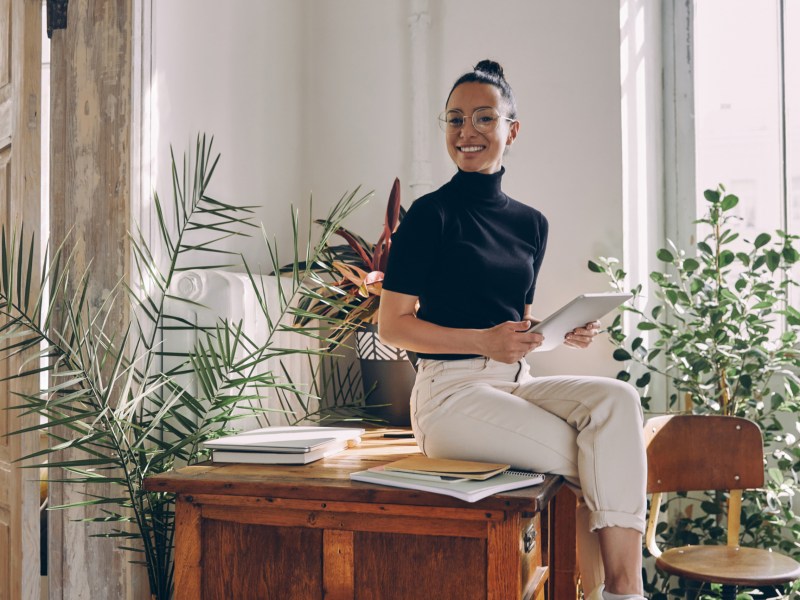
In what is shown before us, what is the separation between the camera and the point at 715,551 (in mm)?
2359

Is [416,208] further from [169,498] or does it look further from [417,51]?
[417,51]

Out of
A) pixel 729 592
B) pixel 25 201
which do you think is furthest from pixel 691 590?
pixel 25 201

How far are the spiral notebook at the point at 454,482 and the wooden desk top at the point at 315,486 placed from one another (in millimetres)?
12

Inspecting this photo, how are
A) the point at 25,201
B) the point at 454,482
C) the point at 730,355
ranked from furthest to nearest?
the point at 730,355, the point at 25,201, the point at 454,482

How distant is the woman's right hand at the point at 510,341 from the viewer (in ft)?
5.42

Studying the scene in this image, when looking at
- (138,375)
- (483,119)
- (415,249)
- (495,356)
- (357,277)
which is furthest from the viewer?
(357,277)

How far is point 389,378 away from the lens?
8.57 feet

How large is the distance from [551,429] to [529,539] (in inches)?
8.7

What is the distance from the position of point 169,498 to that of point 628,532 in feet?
3.74

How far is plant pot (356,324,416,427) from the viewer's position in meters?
2.61

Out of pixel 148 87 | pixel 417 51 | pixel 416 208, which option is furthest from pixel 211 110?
pixel 416 208

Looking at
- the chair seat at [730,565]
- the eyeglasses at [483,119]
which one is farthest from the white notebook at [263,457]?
the chair seat at [730,565]

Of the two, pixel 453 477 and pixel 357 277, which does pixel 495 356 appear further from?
pixel 357 277

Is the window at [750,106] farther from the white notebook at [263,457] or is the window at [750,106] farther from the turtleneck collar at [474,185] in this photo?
the white notebook at [263,457]
